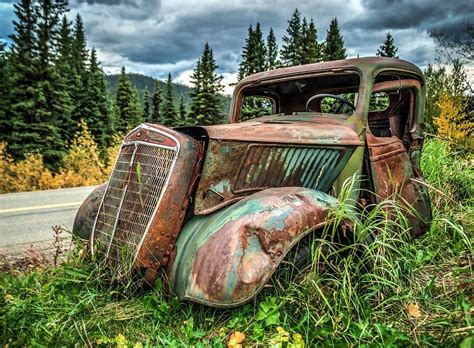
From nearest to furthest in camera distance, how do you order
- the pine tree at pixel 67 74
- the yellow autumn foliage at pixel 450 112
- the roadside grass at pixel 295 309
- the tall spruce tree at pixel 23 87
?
the roadside grass at pixel 295 309, the yellow autumn foliage at pixel 450 112, the tall spruce tree at pixel 23 87, the pine tree at pixel 67 74

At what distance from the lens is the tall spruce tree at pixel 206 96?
28.5 m

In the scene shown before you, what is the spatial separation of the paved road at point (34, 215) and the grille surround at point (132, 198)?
6.33 feet

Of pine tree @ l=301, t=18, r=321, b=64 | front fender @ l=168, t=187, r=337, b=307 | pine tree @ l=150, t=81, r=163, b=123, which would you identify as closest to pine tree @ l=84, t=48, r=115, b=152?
pine tree @ l=150, t=81, r=163, b=123

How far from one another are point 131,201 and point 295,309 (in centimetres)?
125

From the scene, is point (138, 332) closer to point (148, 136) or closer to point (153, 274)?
point (153, 274)

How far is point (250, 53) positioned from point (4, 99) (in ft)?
52.0

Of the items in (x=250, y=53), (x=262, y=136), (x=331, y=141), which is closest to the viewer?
(x=262, y=136)

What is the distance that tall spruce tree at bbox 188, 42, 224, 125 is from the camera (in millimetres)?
28516

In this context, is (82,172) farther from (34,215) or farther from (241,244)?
(241,244)

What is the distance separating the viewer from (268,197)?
234 centimetres

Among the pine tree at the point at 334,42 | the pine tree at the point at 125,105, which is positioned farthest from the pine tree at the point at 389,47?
the pine tree at the point at 125,105

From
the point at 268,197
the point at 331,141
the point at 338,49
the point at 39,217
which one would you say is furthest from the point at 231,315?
the point at 338,49

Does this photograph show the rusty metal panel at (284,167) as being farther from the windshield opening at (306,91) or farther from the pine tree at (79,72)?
the pine tree at (79,72)

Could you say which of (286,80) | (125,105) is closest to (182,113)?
(125,105)
